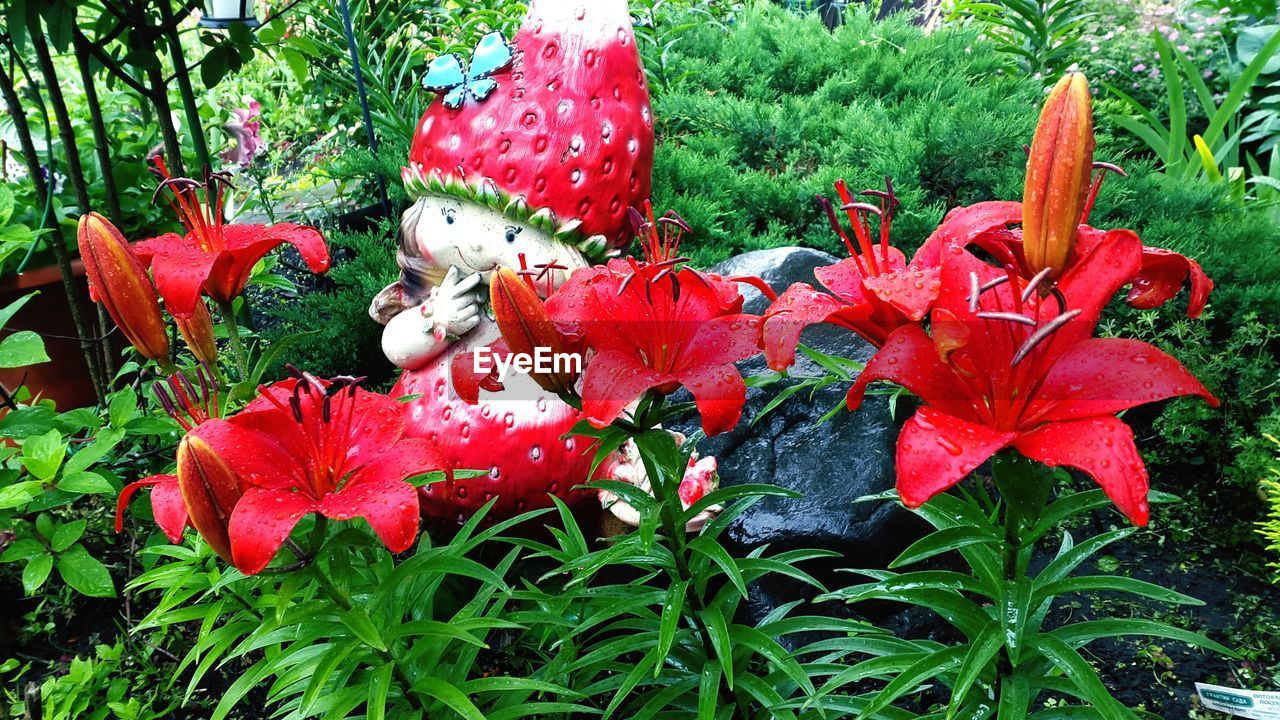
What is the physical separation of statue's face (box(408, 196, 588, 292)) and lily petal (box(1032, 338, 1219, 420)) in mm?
939

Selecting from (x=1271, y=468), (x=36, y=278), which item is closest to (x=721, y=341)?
(x=1271, y=468)

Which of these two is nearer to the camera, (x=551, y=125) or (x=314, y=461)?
(x=314, y=461)

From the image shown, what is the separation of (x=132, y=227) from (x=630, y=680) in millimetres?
2300

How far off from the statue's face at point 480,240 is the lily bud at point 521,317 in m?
0.67

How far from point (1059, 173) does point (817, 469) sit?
114 cm

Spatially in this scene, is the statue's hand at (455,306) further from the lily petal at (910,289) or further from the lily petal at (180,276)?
the lily petal at (910,289)

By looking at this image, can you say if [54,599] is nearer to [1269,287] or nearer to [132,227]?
[132,227]

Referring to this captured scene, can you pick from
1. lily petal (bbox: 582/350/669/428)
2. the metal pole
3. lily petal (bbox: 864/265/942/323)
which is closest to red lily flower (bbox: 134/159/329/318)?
lily petal (bbox: 582/350/669/428)

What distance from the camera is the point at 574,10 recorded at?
166 cm

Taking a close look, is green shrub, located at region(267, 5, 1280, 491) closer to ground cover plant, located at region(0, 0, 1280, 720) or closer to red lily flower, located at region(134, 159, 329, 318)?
ground cover plant, located at region(0, 0, 1280, 720)

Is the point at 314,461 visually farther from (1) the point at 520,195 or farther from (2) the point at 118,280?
(1) the point at 520,195

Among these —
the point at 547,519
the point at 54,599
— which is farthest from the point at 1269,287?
the point at 54,599

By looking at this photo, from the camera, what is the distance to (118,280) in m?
1.10

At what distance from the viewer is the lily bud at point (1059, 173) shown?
73 centimetres
